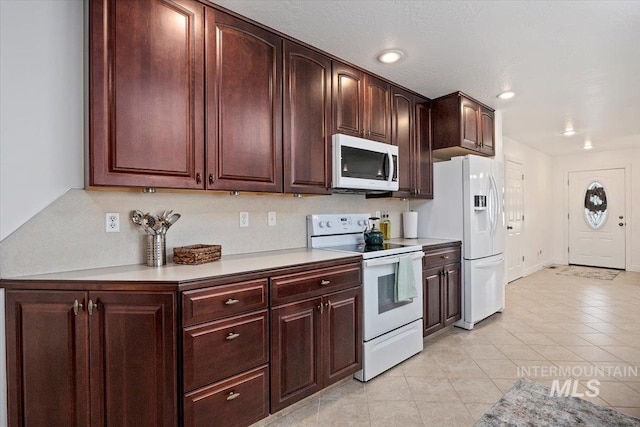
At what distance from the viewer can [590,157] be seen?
6441 millimetres

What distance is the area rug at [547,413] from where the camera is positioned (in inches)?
71.8

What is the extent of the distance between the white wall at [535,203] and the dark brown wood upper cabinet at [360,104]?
10.6ft

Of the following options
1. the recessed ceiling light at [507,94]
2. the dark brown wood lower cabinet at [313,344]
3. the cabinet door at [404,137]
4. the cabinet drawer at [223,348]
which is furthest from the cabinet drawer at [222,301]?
the recessed ceiling light at [507,94]

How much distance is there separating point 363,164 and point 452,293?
1.61 metres

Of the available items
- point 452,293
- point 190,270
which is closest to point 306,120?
point 190,270

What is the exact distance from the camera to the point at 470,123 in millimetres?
3344

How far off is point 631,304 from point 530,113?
2660mm

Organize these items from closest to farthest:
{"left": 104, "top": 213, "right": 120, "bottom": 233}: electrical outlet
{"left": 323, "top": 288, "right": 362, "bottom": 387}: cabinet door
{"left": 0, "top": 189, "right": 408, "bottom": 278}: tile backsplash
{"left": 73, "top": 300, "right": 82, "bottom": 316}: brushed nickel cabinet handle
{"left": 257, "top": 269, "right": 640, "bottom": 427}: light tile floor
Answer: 1. {"left": 73, "top": 300, "right": 82, "bottom": 316}: brushed nickel cabinet handle
2. {"left": 0, "top": 189, "right": 408, "bottom": 278}: tile backsplash
3. {"left": 104, "top": 213, "right": 120, "bottom": 233}: electrical outlet
4. {"left": 257, "top": 269, "right": 640, "bottom": 427}: light tile floor
5. {"left": 323, "top": 288, "right": 362, "bottom": 387}: cabinet door

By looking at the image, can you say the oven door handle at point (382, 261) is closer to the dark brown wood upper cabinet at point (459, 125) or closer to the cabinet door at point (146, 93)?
the cabinet door at point (146, 93)

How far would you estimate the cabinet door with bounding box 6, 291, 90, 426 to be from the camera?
1.44m

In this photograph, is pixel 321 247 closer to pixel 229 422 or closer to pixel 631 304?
pixel 229 422

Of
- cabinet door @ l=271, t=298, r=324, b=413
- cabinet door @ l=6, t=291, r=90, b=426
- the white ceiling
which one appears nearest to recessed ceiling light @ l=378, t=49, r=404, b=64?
the white ceiling

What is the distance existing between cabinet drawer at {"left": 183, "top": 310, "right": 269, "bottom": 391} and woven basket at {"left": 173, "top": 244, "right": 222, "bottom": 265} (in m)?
0.44

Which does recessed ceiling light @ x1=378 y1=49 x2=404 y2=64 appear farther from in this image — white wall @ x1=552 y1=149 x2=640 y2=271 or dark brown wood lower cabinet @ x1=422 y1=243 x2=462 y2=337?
white wall @ x1=552 y1=149 x2=640 y2=271
